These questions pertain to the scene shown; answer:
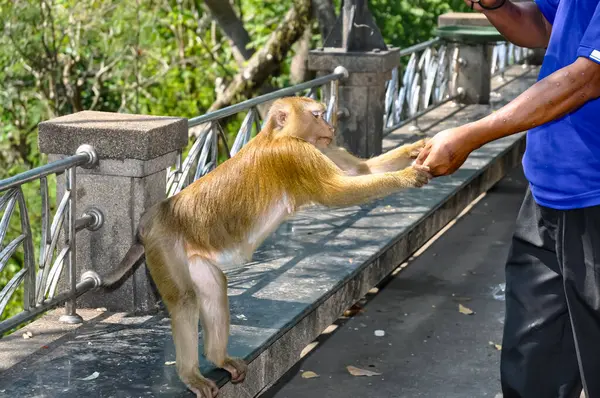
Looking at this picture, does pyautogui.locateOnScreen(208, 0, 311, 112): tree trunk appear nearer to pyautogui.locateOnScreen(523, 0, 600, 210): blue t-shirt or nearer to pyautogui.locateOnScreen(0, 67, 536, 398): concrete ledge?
pyautogui.locateOnScreen(0, 67, 536, 398): concrete ledge

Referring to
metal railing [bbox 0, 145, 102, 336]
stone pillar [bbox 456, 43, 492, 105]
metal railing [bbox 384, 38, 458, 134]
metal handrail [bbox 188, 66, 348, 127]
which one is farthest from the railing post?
metal railing [bbox 0, 145, 102, 336]

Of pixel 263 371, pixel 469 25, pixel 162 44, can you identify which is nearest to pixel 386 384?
pixel 263 371

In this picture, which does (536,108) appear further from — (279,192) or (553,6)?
(279,192)

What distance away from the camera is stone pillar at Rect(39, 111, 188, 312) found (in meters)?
4.78

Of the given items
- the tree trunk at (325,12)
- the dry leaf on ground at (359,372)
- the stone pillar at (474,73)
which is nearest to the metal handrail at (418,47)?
the stone pillar at (474,73)

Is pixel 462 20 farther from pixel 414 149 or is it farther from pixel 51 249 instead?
pixel 51 249

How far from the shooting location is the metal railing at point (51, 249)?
176 inches

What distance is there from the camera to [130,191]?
4859 mm

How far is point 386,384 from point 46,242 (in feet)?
6.83

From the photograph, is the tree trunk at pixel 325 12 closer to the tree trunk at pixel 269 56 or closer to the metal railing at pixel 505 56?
the tree trunk at pixel 269 56

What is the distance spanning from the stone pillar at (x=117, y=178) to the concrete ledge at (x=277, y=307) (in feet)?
0.53

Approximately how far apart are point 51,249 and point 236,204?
115 centimetres

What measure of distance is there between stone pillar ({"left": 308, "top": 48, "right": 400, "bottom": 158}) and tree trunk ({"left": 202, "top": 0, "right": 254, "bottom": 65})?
6.17 meters

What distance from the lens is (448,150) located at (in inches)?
141
